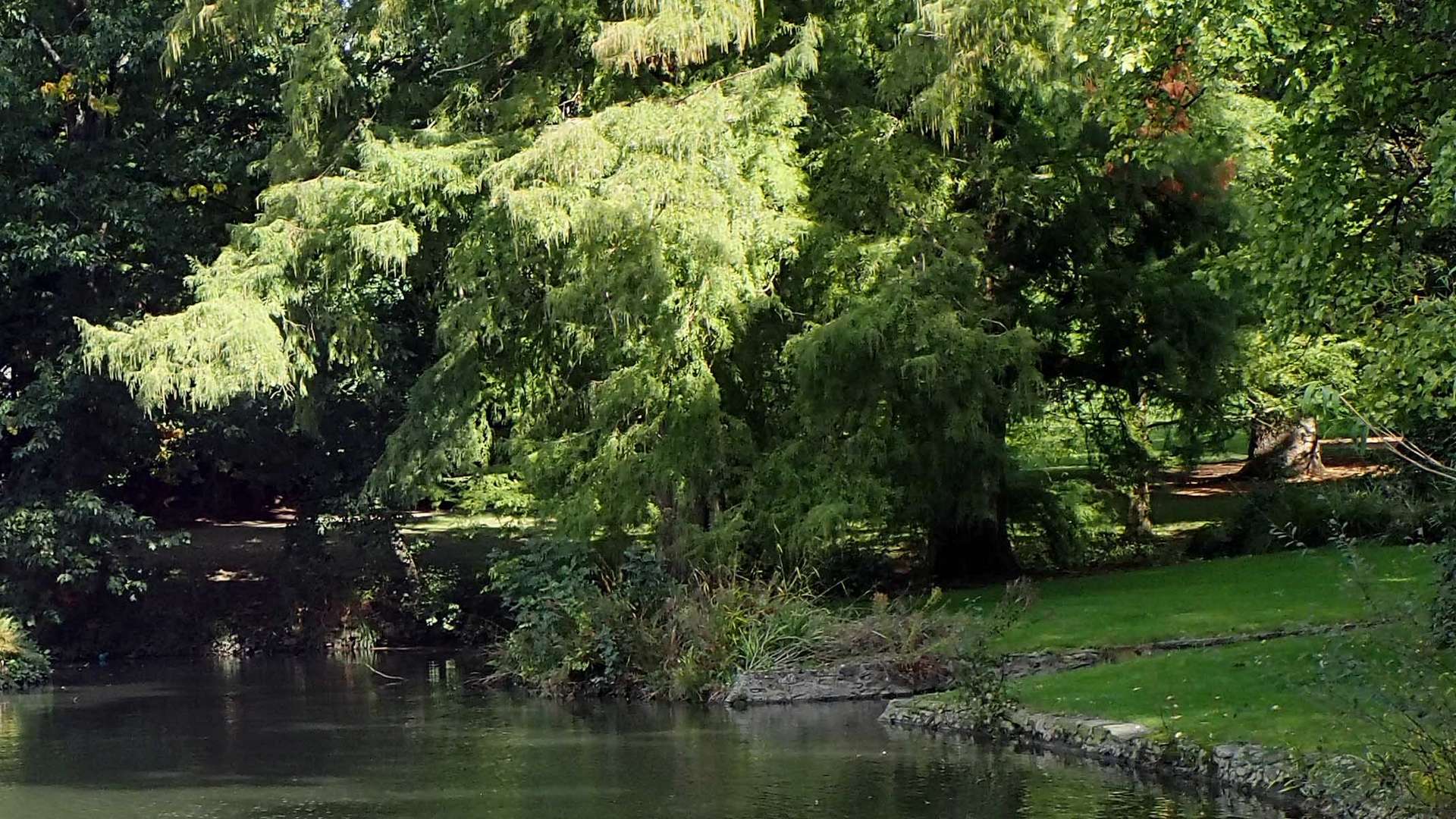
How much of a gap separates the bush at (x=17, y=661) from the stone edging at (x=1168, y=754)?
1258 cm

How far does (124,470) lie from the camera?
87.8 ft

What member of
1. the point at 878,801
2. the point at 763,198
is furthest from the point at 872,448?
the point at 878,801

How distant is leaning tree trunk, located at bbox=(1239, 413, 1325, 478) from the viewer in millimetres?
27375

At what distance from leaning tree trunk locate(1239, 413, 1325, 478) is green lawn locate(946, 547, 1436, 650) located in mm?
6217

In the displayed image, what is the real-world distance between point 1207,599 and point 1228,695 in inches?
196

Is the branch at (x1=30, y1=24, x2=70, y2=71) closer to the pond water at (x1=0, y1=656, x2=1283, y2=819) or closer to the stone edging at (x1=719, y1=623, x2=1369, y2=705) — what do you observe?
the pond water at (x1=0, y1=656, x2=1283, y2=819)

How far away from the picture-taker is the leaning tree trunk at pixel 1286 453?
89.8ft

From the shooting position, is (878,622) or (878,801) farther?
(878,622)

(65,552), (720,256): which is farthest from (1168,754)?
(65,552)

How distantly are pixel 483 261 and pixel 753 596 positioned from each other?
5139 millimetres

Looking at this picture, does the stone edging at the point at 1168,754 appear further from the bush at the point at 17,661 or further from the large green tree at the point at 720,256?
the bush at the point at 17,661

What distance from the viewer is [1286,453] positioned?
93.5 ft

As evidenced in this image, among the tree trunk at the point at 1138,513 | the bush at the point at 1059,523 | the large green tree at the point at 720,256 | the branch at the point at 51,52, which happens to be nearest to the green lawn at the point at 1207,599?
the bush at the point at 1059,523

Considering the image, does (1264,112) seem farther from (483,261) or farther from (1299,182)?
(483,261)
